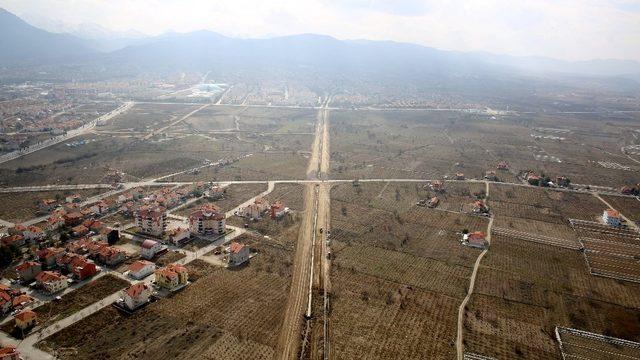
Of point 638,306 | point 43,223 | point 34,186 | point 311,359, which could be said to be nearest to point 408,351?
point 311,359

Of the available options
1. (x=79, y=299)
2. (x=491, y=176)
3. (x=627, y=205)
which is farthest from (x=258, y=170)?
(x=627, y=205)

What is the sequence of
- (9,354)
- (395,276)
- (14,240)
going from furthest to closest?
1. (14,240)
2. (395,276)
3. (9,354)

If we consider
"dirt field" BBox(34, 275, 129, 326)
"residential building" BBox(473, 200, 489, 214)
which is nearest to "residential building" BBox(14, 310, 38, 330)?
"dirt field" BBox(34, 275, 129, 326)

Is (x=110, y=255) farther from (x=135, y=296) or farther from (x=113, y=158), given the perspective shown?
(x=113, y=158)

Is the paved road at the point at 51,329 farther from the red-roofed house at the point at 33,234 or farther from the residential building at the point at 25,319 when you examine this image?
the red-roofed house at the point at 33,234

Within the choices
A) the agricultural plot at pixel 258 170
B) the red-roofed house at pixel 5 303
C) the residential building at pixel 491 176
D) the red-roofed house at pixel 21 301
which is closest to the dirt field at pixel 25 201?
the agricultural plot at pixel 258 170

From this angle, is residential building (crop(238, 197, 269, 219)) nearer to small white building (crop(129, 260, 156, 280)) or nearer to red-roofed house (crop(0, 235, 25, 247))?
small white building (crop(129, 260, 156, 280))

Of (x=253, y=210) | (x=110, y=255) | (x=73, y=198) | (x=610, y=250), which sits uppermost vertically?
(x=253, y=210)

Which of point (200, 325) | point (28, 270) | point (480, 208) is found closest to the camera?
point (200, 325)
